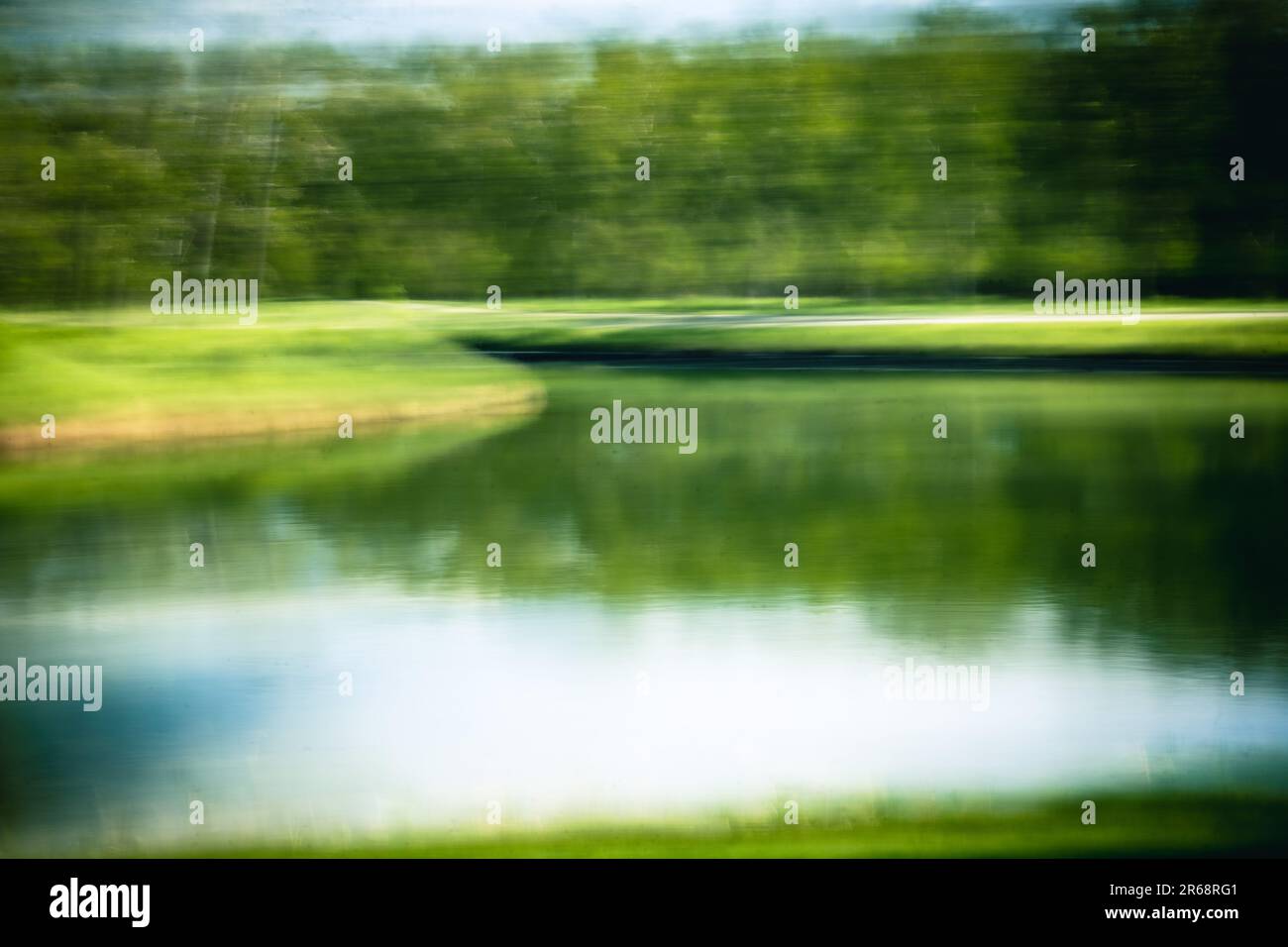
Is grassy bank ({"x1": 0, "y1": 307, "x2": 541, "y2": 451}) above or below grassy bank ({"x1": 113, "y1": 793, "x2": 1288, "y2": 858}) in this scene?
above

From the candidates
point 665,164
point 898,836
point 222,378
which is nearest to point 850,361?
point 665,164

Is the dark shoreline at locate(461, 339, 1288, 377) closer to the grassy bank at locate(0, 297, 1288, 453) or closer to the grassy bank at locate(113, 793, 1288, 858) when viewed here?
the grassy bank at locate(0, 297, 1288, 453)

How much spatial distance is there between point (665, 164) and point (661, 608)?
8.00 ft

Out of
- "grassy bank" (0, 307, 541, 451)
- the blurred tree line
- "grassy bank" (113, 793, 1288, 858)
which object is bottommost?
"grassy bank" (113, 793, 1288, 858)

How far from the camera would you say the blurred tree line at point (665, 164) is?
211 inches

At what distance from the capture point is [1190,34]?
17.7ft

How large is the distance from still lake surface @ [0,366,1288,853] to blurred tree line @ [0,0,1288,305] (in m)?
0.67

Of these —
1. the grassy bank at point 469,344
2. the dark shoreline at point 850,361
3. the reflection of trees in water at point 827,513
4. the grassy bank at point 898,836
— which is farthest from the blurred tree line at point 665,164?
the grassy bank at point 898,836

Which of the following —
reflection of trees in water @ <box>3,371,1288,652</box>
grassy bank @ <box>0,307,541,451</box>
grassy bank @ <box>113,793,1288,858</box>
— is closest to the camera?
grassy bank @ <box>113,793,1288,858</box>

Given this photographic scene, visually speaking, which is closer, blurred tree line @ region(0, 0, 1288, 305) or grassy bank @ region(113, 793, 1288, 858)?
grassy bank @ region(113, 793, 1288, 858)

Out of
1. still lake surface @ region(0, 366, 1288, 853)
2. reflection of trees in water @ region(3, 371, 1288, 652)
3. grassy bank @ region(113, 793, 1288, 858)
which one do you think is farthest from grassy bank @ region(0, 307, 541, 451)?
grassy bank @ region(113, 793, 1288, 858)

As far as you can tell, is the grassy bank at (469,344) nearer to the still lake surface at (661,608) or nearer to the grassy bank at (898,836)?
the still lake surface at (661,608)

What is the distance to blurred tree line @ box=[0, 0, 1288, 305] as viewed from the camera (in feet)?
17.5
